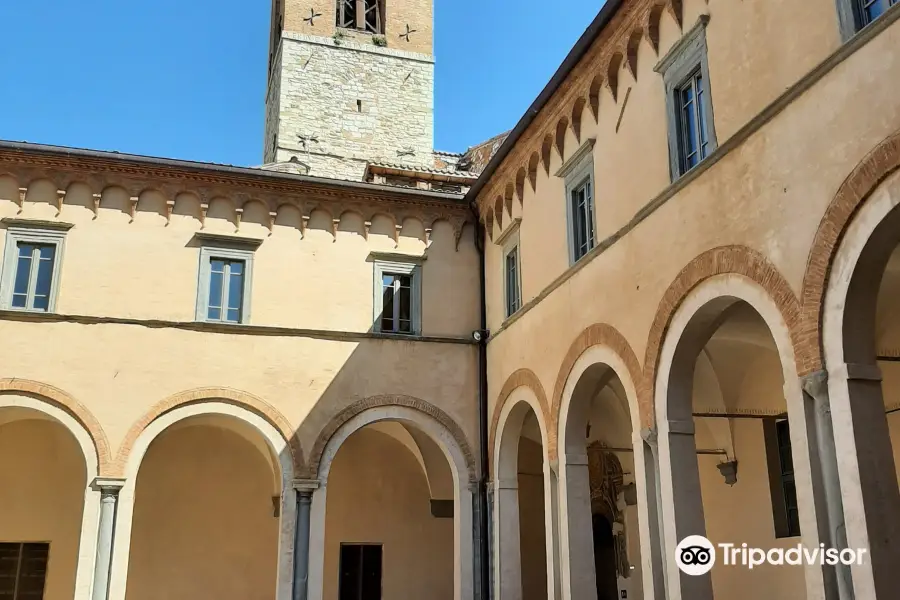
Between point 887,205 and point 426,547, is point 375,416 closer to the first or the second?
point 426,547

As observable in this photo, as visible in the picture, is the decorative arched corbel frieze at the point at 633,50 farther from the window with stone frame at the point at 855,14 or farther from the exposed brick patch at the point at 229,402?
the exposed brick patch at the point at 229,402

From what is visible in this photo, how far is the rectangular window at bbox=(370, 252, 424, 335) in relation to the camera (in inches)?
569

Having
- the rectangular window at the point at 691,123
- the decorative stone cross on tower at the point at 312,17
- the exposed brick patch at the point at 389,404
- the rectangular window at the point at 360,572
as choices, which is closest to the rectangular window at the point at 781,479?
the rectangular window at the point at 691,123

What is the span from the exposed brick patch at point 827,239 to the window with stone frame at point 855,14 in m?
1.11

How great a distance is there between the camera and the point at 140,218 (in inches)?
534

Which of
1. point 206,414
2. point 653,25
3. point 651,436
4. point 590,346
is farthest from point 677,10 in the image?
point 206,414

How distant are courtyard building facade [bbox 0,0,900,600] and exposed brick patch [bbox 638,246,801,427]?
0.11 feet

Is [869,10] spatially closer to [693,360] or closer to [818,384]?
[818,384]

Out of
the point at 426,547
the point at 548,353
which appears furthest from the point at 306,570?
the point at 548,353

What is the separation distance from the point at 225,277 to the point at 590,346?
20.0 feet

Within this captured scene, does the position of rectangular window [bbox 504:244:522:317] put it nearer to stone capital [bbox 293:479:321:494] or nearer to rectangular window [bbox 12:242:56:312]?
stone capital [bbox 293:479:321:494]

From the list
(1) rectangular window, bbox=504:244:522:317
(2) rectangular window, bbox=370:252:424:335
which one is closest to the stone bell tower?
(2) rectangular window, bbox=370:252:424:335

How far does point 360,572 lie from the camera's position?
15680 millimetres

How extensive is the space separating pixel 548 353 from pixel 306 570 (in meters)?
4.72
